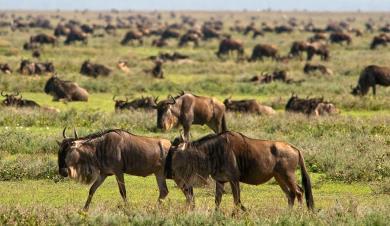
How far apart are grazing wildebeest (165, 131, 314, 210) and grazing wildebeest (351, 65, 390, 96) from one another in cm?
1832

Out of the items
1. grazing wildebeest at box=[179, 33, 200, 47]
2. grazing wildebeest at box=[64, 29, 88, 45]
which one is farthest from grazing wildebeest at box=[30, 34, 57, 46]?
grazing wildebeest at box=[179, 33, 200, 47]

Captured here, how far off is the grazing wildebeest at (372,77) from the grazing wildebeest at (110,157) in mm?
18039

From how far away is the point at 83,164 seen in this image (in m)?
12.6

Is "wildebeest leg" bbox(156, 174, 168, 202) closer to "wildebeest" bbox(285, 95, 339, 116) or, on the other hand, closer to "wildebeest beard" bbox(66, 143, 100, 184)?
"wildebeest beard" bbox(66, 143, 100, 184)

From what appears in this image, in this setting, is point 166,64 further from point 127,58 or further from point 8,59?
point 8,59

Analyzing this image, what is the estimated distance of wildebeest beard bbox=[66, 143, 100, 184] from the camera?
492 inches

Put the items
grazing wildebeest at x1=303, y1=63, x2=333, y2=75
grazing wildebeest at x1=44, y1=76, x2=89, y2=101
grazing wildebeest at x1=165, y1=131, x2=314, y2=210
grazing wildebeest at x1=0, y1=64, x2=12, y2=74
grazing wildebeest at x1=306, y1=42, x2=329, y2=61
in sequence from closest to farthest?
1. grazing wildebeest at x1=165, y1=131, x2=314, y2=210
2. grazing wildebeest at x1=44, y1=76, x2=89, y2=101
3. grazing wildebeest at x1=0, y1=64, x2=12, y2=74
4. grazing wildebeest at x1=303, y1=63, x2=333, y2=75
5. grazing wildebeest at x1=306, y1=42, x2=329, y2=61

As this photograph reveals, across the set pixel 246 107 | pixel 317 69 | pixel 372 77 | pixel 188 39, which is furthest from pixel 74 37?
pixel 246 107

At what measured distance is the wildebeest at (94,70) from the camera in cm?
3556

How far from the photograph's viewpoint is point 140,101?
25.0 meters

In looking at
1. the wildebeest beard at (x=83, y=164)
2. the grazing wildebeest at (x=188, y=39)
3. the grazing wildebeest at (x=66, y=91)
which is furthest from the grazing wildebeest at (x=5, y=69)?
the grazing wildebeest at (x=188, y=39)

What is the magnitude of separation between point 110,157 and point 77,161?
0.55 metres

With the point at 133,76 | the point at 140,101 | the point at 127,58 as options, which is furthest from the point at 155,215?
the point at 127,58

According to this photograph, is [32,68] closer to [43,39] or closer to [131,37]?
[43,39]
